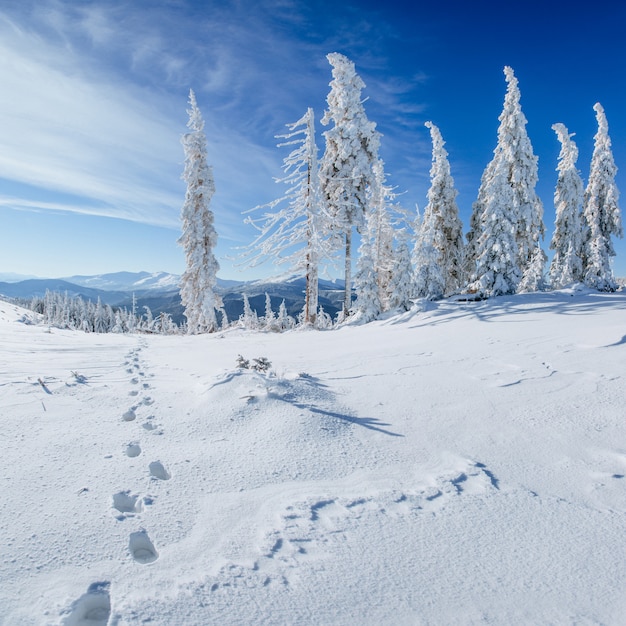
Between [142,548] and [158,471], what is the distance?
834 millimetres

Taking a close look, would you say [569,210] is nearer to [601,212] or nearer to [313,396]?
[601,212]

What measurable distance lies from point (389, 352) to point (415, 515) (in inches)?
191

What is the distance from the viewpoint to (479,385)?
4.82 metres

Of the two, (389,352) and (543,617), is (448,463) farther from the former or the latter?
(389,352)

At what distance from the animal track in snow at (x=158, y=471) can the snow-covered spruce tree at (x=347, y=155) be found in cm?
1577

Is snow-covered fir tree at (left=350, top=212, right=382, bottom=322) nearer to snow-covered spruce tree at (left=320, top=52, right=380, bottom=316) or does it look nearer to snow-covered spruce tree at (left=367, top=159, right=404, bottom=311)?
snow-covered spruce tree at (left=320, top=52, right=380, bottom=316)

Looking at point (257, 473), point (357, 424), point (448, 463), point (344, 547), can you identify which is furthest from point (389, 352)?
point (344, 547)

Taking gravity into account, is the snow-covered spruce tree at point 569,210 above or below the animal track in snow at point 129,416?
above

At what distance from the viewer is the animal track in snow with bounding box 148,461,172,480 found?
287 centimetres

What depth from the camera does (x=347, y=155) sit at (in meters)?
18.3

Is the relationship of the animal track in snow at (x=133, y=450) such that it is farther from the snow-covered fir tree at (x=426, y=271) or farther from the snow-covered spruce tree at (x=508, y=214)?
the snow-covered fir tree at (x=426, y=271)

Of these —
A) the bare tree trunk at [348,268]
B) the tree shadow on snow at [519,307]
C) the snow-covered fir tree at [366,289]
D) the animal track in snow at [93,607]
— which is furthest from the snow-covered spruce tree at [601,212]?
the animal track in snow at [93,607]

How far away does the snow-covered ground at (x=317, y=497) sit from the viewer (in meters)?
1.77

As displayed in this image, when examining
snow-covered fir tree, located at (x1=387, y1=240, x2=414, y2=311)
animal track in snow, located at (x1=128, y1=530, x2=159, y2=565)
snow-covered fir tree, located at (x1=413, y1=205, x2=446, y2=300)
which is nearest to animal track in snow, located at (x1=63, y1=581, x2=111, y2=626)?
animal track in snow, located at (x1=128, y1=530, x2=159, y2=565)
